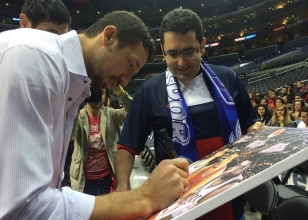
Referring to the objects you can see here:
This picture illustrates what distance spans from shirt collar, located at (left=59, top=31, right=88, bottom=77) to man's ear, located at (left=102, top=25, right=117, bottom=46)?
0.32ft

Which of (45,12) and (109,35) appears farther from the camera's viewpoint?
(45,12)

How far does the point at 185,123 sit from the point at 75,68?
53 cm

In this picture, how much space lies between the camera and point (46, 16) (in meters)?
1.70

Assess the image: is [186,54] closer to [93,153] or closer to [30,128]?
[30,128]

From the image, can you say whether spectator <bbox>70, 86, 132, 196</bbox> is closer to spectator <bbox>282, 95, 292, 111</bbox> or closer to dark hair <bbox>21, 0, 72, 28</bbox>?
dark hair <bbox>21, 0, 72, 28</bbox>

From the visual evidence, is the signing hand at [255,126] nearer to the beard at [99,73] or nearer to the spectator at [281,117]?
the beard at [99,73]

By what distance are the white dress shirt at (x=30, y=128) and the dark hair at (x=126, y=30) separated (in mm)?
264

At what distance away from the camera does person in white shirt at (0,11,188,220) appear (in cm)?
53

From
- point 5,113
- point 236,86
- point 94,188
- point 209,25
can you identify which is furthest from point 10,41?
point 209,25

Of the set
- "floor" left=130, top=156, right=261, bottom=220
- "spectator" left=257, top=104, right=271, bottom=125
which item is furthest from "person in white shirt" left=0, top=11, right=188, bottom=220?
"spectator" left=257, top=104, right=271, bottom=125

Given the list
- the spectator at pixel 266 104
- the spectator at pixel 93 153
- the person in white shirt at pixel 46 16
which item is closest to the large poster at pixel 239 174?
the person in white shirt at pixel 46 16

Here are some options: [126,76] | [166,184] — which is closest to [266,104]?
[126,76]

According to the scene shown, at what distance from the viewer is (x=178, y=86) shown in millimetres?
1261

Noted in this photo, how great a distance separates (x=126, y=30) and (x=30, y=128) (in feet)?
1.44
